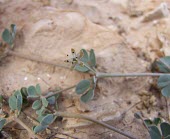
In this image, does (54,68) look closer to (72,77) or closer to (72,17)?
(72,77)

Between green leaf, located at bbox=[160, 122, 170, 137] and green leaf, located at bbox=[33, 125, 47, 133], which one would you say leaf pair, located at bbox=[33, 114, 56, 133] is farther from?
green leaf, located at bbox=[160, 122, 170, 137]

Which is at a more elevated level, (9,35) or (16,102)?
(9,35)

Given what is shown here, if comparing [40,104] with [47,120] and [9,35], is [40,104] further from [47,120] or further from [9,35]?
[9,35]

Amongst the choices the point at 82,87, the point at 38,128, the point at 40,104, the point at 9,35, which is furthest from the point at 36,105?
the point at 9,35

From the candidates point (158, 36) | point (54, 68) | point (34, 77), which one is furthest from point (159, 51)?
point (34, 77)

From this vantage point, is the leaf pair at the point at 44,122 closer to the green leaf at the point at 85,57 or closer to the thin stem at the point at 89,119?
the thin stem at the point at 89,119

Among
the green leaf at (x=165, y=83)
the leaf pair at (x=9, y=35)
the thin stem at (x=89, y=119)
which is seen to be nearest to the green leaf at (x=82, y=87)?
the thin stem at (x=89, y=119)

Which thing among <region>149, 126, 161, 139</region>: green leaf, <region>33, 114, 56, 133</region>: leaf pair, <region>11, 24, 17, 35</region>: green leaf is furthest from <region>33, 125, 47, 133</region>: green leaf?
<region>11, 24, 17, 35</region>: green leaf
